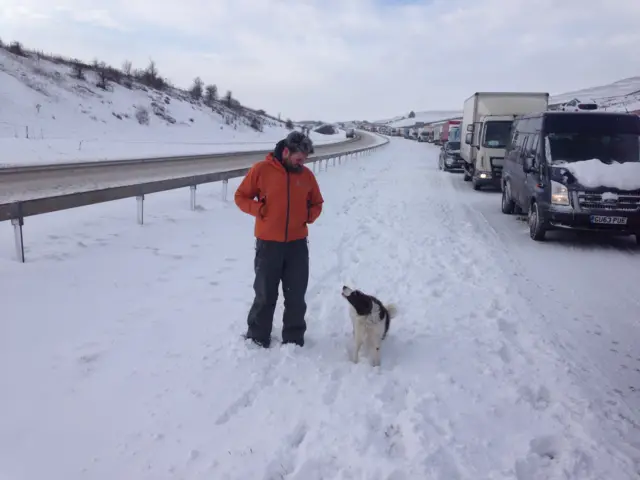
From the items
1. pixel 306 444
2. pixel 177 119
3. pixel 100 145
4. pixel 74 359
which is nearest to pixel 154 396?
pixel 74 359

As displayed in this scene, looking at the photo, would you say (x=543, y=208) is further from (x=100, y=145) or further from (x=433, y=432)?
(x=100, y=145)

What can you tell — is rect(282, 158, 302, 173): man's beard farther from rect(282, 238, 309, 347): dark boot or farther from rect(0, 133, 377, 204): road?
rect(0, 133, 377, 204): road

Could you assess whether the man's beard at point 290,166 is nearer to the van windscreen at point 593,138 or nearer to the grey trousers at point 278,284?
the grey trousers at point 278,284

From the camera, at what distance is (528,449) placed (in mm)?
3426

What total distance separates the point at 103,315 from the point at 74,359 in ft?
3.15

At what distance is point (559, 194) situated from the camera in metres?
9.37

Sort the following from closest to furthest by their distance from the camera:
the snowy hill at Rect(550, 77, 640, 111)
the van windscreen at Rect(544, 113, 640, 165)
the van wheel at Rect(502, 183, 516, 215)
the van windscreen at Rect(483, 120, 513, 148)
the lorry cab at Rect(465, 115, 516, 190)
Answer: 1. the van windscreen at Rect(544, 113, 640, 165)
2. the van wheel at Rect(502, 183, 516, 215)
3. the lorry cab at Rect(465, 115, 516, 190)
4. the van windscreen at Rect(483, 120, 513, 148)
5. the snowy hill at Rect(550, 77, 640, 111)

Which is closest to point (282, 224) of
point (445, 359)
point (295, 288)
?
point (295, 288)

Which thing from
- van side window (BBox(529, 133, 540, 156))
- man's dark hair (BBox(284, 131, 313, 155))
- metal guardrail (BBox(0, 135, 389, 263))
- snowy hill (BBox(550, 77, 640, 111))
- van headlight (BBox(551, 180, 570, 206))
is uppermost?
snowy hill (BBox(550, 77, 640, 111))

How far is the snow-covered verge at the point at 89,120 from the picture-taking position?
92.7 ft

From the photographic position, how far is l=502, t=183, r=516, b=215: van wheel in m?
13.1

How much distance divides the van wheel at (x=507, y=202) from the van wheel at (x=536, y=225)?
9.28 feet

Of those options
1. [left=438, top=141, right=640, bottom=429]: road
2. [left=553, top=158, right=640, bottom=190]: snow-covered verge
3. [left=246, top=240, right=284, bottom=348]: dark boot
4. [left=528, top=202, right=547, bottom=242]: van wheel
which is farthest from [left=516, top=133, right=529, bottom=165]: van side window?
[left=246, top=240, right=284, bottom=348]: dark boot

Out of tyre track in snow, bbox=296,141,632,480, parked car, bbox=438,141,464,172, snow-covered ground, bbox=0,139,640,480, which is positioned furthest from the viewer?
parked car, bbox=438,141,464,172
